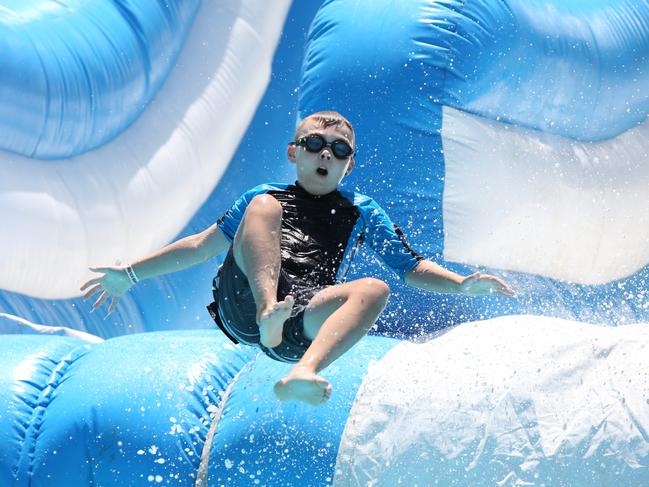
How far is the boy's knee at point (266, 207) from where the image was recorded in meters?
1.91

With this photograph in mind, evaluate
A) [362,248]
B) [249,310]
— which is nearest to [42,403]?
[249,310]

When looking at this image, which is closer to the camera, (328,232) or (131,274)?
(328,232)

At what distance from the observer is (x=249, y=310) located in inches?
79.7

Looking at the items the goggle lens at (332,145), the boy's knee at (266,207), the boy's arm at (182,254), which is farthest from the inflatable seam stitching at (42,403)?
the goggle lens at (332,145)

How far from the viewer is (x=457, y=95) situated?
2.73 meters

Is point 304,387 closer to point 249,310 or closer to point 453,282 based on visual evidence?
point 249,310

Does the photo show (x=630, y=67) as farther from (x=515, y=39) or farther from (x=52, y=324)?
(x=52, y=324)

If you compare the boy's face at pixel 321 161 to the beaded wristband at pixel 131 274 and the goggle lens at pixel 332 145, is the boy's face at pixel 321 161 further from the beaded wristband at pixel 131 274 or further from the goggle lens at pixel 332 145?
the beaded wristband at pixel 131 274

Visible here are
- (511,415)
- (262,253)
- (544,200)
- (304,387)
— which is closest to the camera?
(304,387)

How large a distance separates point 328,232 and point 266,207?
260 mm

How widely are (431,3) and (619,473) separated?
143cm

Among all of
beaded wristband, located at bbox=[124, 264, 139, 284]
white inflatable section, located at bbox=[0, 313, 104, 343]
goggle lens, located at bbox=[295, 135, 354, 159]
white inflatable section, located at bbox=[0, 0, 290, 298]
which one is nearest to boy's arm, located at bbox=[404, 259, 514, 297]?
goggle lens, located at bbox=[295, 135, 354, 159]

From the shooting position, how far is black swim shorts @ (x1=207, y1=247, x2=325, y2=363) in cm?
194

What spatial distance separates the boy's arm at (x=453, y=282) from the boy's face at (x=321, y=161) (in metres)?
0.27
